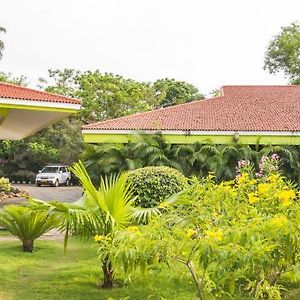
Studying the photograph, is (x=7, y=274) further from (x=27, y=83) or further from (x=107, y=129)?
(x=27, y=83)

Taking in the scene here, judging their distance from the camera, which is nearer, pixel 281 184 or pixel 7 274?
pixel 281 184

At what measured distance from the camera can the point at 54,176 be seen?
102ft

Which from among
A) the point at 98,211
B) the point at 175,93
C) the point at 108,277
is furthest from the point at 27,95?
the point at 175,93

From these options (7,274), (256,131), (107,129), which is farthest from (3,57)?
(7,274)

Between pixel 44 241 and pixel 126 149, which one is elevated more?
pixel 126 149

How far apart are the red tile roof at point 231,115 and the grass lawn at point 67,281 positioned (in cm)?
795

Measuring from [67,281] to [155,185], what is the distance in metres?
3.55

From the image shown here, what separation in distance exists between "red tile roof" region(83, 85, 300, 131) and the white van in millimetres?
12906

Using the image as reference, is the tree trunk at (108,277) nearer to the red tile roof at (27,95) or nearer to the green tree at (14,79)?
the red tile roof at (27,95)

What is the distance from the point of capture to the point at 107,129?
1723cm

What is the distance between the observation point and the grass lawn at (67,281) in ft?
22.2

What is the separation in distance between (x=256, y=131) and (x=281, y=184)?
1153 cm

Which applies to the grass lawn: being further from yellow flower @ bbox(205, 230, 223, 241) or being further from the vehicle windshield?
the vehicle windshield

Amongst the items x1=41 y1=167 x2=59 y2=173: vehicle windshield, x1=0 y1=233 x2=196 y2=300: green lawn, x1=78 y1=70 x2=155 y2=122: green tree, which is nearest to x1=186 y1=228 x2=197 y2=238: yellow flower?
x1=0 y1=233 x2=196 y2=300: green lawn
